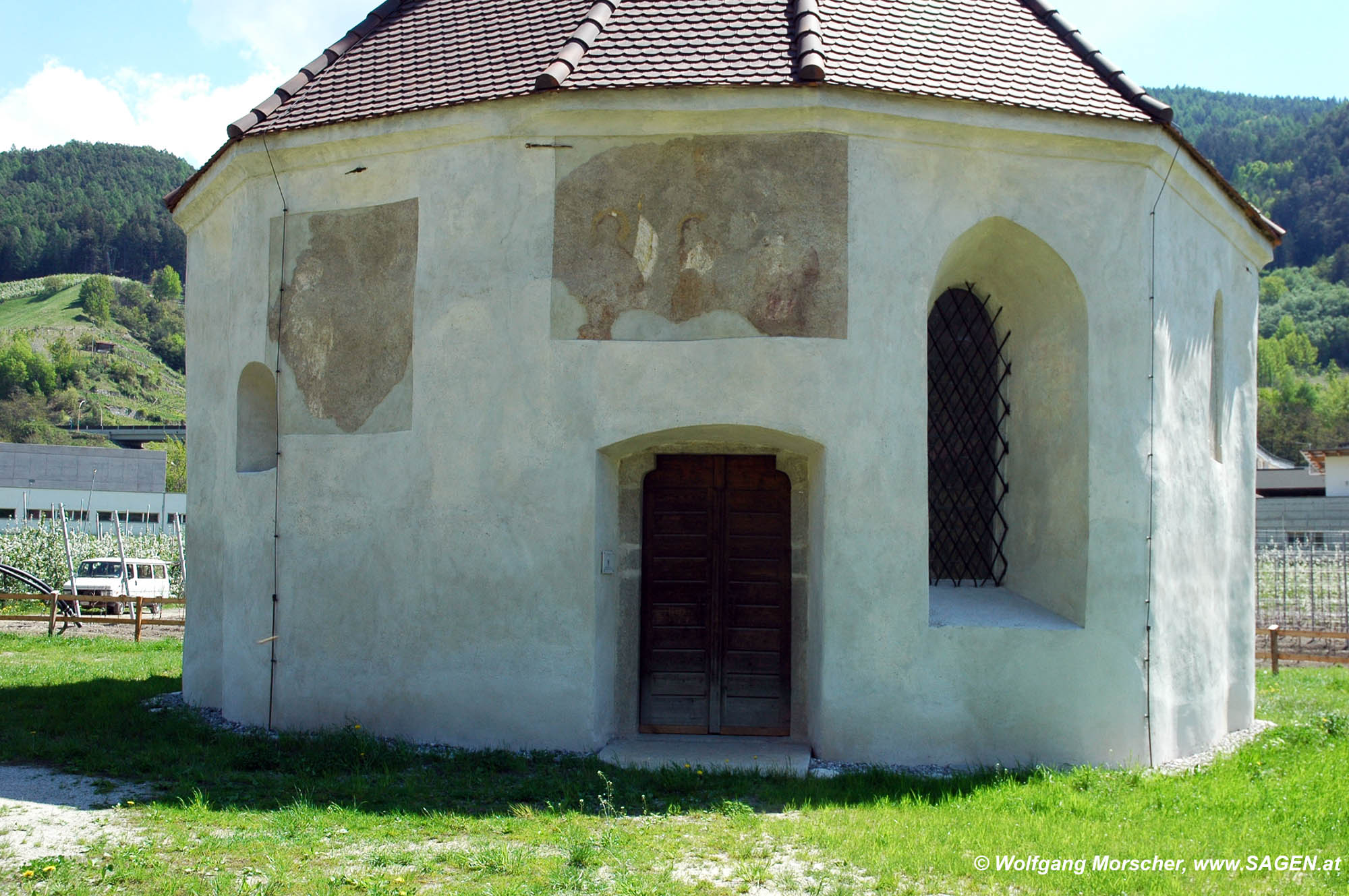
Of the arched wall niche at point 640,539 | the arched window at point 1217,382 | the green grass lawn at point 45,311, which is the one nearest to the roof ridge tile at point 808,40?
the arched wall niche at point 640,539

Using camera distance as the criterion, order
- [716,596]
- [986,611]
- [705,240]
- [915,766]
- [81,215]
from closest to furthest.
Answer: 1. [915,766]
2. [705,240]
3. [986,611]
4. [716,596]
5. [81,215]

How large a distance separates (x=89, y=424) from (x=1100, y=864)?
99.6 m

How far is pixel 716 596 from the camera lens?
9523 millimetres

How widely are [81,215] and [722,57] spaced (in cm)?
12340

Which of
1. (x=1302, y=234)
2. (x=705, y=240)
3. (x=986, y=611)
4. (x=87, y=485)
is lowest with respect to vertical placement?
(x=986, y=611)

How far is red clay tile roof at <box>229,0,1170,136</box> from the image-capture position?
870 centimetres

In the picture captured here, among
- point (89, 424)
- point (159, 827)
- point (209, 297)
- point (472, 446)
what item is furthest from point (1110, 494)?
point (89, 424)

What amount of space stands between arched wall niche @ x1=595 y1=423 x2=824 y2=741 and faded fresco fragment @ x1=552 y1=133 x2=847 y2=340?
0.92 metres

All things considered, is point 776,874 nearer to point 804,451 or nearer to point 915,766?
point 915,766

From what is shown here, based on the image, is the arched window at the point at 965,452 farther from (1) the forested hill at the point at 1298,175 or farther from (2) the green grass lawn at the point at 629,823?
(1) the forested hill at the point at 1298,175

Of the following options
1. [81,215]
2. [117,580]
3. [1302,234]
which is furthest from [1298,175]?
[81,215]

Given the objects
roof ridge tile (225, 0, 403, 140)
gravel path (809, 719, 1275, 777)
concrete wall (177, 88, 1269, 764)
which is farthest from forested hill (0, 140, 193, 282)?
gravel path (809, 719, 1275, 777)

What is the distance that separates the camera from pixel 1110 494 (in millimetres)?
8828

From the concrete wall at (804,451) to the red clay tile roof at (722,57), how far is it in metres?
0.19
